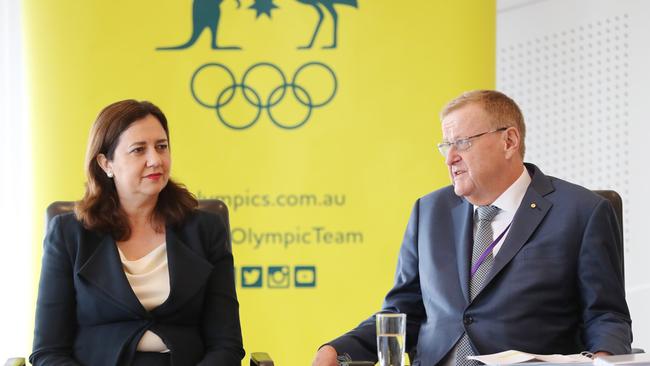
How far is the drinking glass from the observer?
2400 millimetres

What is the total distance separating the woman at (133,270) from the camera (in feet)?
10.3

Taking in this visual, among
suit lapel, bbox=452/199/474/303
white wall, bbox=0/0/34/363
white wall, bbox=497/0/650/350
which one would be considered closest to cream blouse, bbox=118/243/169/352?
suit lapel, bbox=452/199/474/303

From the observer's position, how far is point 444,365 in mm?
3086

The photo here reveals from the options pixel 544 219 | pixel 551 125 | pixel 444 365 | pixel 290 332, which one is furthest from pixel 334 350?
pixel 551 125

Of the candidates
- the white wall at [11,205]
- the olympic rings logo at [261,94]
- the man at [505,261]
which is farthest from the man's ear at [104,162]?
the white wall at [11,205]

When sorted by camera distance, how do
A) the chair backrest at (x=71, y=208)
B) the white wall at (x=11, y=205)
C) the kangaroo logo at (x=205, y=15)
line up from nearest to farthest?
the chair backrest at (x=71, y=208) → the kangaroo logo at (x=205, y=15) → the white wall at (x=11, y=205)

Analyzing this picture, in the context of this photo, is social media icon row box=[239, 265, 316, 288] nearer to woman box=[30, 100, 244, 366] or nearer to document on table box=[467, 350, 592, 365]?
woman box=[30, 100, 244, 366]

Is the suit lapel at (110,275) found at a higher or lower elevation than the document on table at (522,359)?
higher

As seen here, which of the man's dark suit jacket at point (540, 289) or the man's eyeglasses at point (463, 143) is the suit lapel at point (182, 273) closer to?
the man's dark suit jacket at point (540, 289)

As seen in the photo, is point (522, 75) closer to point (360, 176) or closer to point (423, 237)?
point (360, 176)

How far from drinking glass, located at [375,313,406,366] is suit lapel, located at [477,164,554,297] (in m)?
0.68

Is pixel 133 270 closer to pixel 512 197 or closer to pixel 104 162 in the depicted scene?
pixel 104 162

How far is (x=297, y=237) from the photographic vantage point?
467cm

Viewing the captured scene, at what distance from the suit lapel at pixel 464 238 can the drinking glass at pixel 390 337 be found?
685 millimetres
